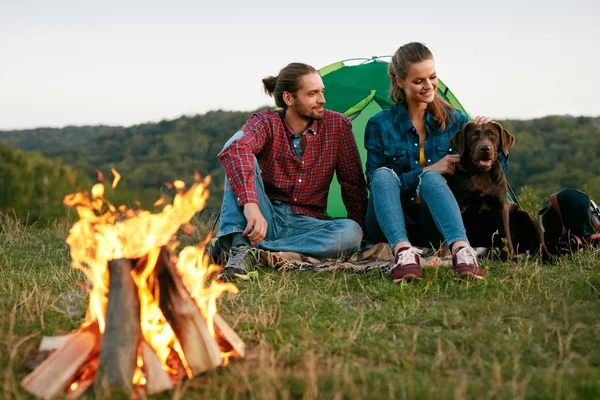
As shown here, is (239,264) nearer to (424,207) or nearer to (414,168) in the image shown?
(424,207)

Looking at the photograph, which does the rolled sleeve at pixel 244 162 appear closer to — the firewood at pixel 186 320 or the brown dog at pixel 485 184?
the brown dog at pixel 485 184

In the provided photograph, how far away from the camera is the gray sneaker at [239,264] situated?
4004mm

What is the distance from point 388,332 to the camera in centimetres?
286

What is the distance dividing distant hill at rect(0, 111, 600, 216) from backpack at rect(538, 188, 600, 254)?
898 cm

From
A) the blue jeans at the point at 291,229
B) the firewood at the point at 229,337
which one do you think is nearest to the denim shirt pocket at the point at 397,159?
the blue jeans at the point at 291,229

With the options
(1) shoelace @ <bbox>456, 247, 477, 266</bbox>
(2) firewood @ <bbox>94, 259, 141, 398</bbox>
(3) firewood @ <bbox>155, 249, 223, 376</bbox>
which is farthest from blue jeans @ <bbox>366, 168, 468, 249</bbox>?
(2) firewood @ <bbox>94, 259, 141, 398</bbox>

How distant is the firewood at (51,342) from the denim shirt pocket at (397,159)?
282cm

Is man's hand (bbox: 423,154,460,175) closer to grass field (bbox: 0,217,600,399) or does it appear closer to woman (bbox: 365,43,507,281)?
woman (bbox: 365,43,507,281)

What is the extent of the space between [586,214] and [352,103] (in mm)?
2595

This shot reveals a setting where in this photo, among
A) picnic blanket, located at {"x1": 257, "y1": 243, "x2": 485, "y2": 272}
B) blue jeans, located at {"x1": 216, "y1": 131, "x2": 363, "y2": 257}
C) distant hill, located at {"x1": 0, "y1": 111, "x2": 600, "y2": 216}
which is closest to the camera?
picnic blanket, located at {"x1": 257, "y1": 243, "x2": 485, "y2": 272}

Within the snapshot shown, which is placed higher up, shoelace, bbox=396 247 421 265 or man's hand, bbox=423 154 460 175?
man's hand, bbox=423 154 460 175

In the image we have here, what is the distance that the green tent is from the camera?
20.7 ft

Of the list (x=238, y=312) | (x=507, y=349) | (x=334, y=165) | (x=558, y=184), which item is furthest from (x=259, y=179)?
(x=558, y=184)

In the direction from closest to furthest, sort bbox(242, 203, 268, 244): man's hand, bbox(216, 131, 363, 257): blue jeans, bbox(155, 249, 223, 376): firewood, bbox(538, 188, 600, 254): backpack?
bbox(155, 249, 223, 376): firewood
bbox(242, 203, 268, 244): man's hand
bbox(216, 131, 363, 257): blue jeans
bbox(538, 188, 600, 254): backpack
